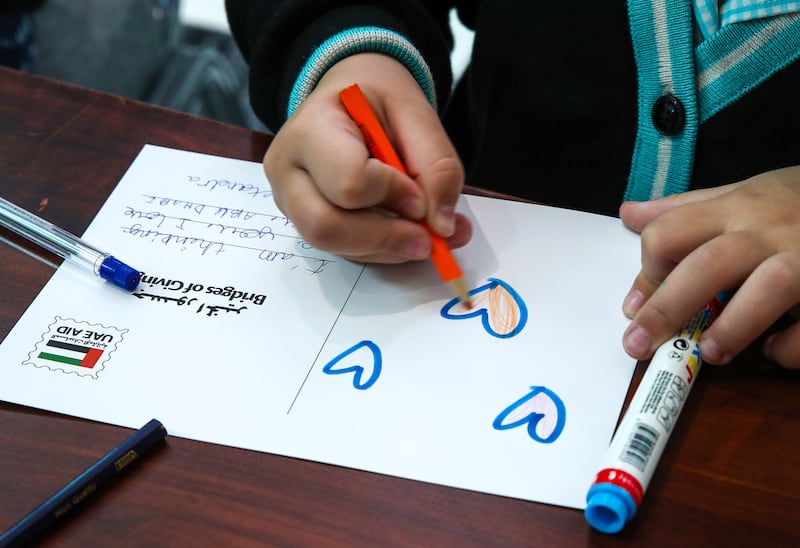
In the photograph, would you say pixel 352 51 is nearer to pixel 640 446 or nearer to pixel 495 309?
pixel 495 309

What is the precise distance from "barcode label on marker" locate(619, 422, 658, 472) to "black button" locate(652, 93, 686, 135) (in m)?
0.26

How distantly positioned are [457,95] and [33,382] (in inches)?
18.9

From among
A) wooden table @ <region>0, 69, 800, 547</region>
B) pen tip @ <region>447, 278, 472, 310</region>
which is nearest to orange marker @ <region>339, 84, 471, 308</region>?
pen tip @ <region>447, 278, 472, 310</region>

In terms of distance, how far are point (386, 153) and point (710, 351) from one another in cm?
20

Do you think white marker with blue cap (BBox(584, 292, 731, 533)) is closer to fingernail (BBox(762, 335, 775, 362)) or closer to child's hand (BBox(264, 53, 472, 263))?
fingernail (BBox(762, 335, 775, 362))

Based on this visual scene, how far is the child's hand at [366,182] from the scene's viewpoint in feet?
1.36

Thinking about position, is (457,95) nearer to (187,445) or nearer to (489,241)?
(489,241)

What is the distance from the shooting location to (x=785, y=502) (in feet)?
1.16

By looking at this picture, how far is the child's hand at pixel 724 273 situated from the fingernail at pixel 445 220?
0.10 m

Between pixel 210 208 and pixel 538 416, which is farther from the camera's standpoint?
pixel 210 208

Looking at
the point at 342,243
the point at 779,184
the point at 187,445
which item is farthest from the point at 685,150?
the point at 187,445

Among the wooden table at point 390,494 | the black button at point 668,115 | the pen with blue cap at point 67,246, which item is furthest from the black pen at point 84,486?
the black button at point 668,115

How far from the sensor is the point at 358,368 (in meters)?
0.41

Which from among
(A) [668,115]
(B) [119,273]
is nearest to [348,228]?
(B) [119,273]
